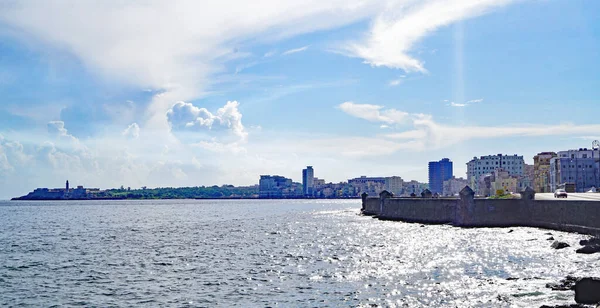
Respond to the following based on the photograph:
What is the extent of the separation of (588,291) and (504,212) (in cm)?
4418

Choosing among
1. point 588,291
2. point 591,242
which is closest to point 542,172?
point 591,242

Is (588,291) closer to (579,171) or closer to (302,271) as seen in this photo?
(302,271)

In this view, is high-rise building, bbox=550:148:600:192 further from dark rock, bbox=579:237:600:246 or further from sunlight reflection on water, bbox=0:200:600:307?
dark rock, bbox=579:237:600:246

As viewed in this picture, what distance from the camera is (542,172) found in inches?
6964

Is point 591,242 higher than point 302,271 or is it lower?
higher

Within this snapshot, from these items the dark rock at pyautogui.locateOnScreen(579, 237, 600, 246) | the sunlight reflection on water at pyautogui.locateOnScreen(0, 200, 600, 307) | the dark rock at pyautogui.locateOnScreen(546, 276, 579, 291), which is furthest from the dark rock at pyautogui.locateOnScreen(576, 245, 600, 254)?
the dark rock at pyautogui.locateOnScreen(546, 276, 579, 291)

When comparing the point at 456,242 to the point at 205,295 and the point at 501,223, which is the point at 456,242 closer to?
the point at 501,223

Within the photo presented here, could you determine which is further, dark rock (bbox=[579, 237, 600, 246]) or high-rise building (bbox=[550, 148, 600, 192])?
high-rise building (bbox=[550, 148, 600, 192])

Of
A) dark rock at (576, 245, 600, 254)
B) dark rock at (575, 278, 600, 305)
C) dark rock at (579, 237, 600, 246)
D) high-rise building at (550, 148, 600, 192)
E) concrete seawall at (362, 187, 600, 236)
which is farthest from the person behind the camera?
high-rise building at (550, 148, 600, 192)

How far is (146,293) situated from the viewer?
30.8m

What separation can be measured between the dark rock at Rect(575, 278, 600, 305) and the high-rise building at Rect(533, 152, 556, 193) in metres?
153

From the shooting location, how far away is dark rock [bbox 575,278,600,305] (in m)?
22.4

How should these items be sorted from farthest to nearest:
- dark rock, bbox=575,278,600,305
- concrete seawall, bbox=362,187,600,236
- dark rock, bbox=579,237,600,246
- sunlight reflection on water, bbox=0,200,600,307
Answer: concrete seawall, bbox=362,187,600,236
dark rock, bbox=579,237,600,246
sunlight reflection on water, bbox=0,200,600,307
dark rock, bbox=575,278,600,305

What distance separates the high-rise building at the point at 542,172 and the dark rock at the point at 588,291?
15310 cm
